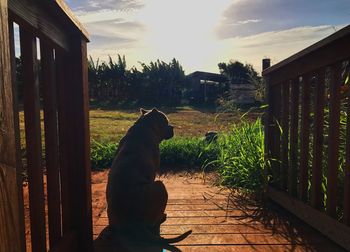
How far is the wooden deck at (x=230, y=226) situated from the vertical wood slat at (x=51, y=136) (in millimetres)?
624

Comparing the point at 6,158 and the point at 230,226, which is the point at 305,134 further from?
the point at 6,158

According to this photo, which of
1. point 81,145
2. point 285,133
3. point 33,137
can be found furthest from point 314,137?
point 33,137

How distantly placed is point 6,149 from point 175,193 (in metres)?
3.56

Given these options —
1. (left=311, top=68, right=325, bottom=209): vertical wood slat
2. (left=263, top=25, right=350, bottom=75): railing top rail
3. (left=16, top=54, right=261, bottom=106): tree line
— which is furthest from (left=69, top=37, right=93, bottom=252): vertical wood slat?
(left=16, top=54, right=261, bottom=106): tree line

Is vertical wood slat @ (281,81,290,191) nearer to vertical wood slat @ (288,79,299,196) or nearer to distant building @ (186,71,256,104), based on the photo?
vertical wood slat @ (288,79,299,196)

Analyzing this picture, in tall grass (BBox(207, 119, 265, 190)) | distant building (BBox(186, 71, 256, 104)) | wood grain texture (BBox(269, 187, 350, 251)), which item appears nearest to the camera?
wood grain texture (BBox(269, 187, 350, 251))

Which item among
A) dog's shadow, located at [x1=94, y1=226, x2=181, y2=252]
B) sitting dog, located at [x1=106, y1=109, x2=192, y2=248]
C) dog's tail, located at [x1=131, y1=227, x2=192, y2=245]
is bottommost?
dog's shadow, located at [x1=94, y1=226, x2=181, y2=252]

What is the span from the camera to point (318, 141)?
291cm

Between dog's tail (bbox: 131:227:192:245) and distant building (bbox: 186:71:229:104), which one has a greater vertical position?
distant building (bbox: 186:71:229:104)

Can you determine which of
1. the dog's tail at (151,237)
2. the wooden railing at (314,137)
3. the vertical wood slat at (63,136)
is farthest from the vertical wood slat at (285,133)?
the vertical wood slat at (63,136)

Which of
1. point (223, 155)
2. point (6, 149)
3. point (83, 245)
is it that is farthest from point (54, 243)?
point (223, 155)

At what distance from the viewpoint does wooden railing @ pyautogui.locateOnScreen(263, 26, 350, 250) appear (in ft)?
8.51

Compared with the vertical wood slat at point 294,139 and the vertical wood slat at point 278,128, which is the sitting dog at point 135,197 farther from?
the vertical wood slat at point 278,128

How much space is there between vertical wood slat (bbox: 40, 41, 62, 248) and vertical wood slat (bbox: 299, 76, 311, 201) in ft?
7.08
